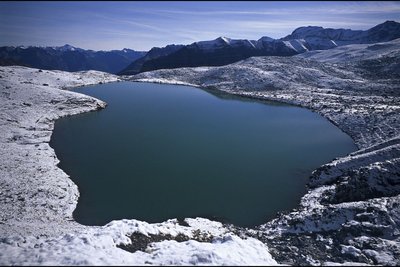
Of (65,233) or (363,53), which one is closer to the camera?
(65,233)

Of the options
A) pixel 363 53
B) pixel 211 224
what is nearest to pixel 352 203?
pixel 211 224

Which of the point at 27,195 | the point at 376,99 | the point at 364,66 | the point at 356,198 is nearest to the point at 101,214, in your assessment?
the point at 27,195

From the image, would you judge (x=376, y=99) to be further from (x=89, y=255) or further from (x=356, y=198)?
(x=89, y=255)

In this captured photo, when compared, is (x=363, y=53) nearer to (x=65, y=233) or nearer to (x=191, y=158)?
(x=191, y=158)

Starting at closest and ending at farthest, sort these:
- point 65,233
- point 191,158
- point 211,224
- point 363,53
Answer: point 65,233
point 211,224
point 191,158
point 363,53

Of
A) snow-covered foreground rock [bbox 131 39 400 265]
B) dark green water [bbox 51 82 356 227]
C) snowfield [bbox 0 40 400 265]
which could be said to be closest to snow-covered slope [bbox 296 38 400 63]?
snow-covered foreground rock [bbox 131 39 400 265]

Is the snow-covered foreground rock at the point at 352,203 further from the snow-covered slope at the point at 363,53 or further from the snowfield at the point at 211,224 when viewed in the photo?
the snow-covered slope at the point at 363,53

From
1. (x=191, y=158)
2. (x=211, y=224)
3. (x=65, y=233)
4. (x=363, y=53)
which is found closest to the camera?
(x=65, y=233)

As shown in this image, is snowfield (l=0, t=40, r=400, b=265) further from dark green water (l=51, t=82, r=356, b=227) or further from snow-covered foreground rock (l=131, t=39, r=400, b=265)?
dark green water (l=51, t=82, r=356, b=227)
